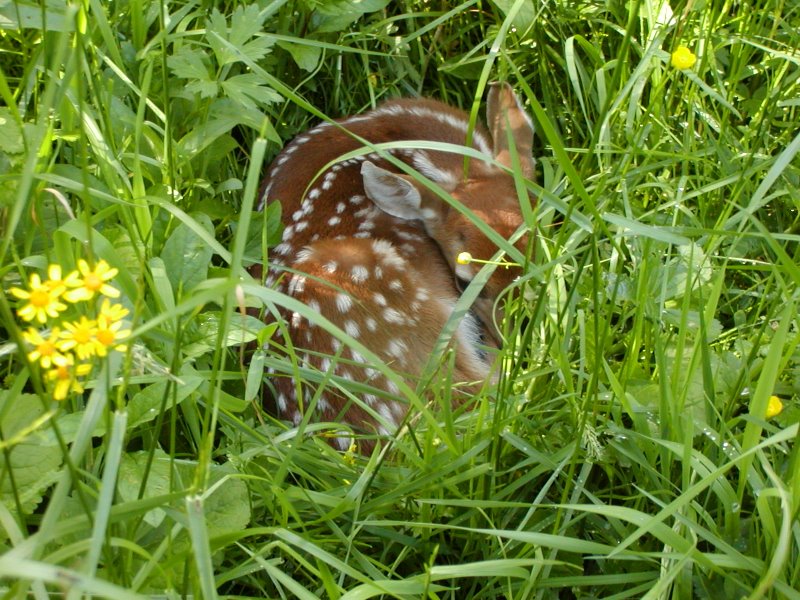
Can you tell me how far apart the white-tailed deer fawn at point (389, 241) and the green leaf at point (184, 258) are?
44 centimetres

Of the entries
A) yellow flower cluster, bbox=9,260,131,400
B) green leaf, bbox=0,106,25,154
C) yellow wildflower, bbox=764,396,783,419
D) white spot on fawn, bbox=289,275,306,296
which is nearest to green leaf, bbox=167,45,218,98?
green leaf, bbox=0,106,25,154

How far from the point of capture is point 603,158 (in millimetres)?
2973

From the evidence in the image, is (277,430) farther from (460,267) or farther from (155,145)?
(460,267)

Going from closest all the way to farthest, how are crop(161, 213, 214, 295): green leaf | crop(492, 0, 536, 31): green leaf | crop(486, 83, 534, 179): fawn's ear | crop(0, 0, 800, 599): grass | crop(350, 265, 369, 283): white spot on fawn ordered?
1. crop(0, 0, 800, 599): grass
2. crop(161, 213, 214, 295): green leaf
3. crop(350, 265, 369, 283): white spot on fawn
4. crop(492, 0, 536, 31): green leaf
5. crop(486, 83, 534, 179): fawn's ear

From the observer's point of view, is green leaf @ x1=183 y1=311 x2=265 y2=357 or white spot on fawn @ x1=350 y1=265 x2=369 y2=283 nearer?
green leaf @ x1=183 y1=311 x2=265 y2=357

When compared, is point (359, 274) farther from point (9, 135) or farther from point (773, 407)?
point (773, 407)

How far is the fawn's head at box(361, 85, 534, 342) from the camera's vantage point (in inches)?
124

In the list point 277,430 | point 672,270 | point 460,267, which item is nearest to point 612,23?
point 460,267

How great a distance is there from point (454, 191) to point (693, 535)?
1890mm

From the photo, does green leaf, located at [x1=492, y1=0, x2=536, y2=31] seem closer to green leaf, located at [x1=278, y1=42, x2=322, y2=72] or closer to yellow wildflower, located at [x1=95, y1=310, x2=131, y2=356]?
green leaf, located at [x1=278, y1=42, x2=322, y2=72]

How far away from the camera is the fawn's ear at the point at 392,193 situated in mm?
3164

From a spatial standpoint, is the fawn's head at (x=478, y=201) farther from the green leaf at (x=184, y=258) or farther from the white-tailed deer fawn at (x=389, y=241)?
the green leaf at (x=184, y=258)

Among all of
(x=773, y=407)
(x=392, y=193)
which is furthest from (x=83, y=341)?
(x=392, y=193)

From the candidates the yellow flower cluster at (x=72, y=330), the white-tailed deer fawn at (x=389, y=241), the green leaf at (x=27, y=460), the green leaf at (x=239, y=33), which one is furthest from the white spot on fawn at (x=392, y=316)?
the yellow flower cluster at (x=72, y=330)
